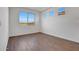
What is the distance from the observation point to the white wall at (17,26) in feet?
4.43

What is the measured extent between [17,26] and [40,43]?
0.54m

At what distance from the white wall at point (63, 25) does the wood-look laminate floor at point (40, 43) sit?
0.35ft

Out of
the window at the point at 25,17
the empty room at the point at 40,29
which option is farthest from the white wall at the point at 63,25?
the window at the point at 25,17

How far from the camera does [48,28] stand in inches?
63.1

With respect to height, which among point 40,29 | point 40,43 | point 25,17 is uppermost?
point 25,17

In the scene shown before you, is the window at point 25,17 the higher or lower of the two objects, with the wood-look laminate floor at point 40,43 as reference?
higher

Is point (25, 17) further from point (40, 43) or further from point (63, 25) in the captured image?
point (63, 25)

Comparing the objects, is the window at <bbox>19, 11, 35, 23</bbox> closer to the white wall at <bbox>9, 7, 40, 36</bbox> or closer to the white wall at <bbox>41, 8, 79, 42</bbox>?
the white wall at <bbox>9, 7, 40, 36</bbox>

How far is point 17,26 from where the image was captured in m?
1.43

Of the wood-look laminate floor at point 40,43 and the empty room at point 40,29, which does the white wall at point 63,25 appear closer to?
the empty room at point 40,29

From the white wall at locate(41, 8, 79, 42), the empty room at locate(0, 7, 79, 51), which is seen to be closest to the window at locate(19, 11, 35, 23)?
the empty room at locate(0, 7, 79, 51)

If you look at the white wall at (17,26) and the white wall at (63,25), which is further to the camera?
the white wall at (63,25)

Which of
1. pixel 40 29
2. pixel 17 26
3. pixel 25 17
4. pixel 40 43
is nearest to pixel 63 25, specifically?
pixel 40 29
